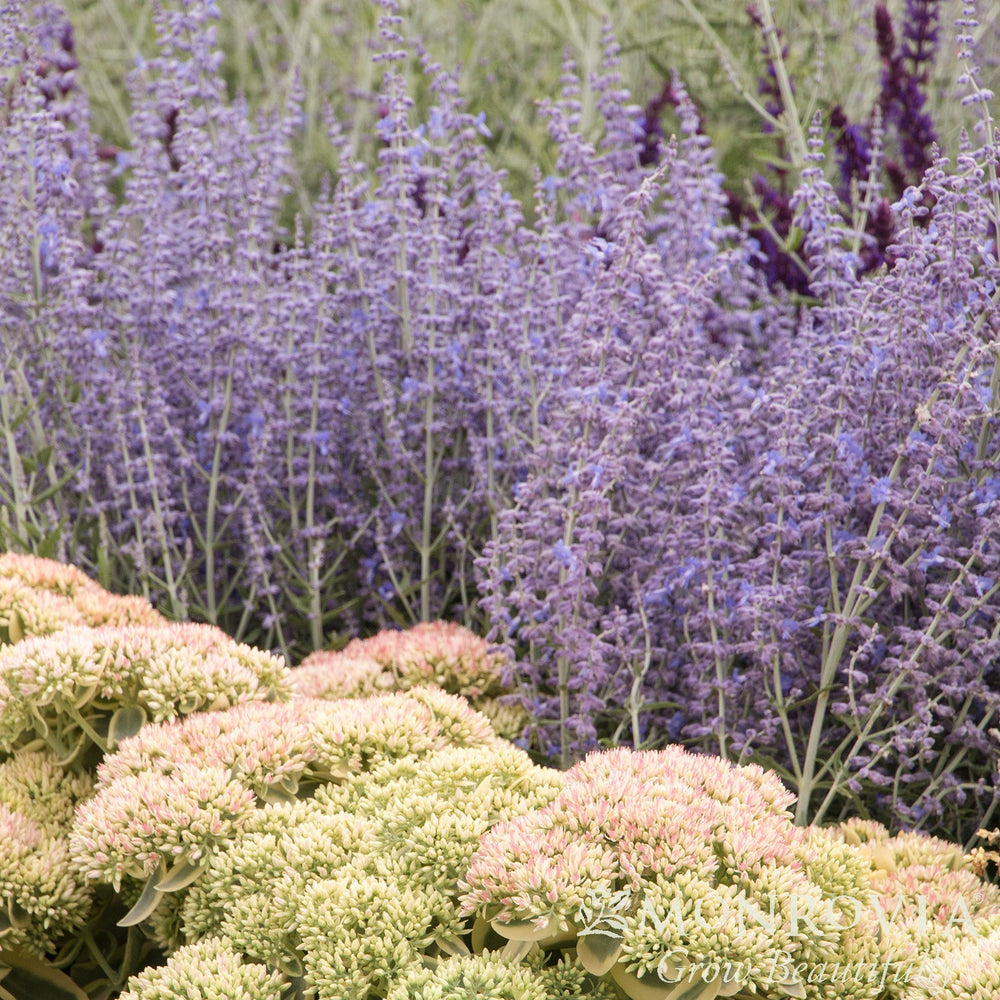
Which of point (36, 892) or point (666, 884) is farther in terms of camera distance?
point (36, 892)

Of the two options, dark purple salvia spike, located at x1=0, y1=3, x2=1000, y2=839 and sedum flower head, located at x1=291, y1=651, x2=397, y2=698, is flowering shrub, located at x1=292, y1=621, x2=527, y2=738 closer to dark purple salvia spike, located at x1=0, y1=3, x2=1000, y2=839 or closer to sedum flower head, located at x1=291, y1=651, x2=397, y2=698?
sedum flower head, located at x1=291, y1=651, x2=397, y2=698

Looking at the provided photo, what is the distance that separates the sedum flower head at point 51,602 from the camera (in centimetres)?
239

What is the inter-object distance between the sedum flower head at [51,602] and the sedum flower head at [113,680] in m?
0.18

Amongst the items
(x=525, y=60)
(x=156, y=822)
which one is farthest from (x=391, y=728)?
(x=525, y=60)

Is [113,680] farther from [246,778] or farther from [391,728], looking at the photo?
[391,728]

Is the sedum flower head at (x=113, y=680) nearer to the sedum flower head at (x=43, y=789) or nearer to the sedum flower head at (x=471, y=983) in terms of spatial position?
the sedum flower head at (x=43, y=789)

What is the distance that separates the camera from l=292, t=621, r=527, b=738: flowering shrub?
255cm

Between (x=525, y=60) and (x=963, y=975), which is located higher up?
(x=525, y=60)

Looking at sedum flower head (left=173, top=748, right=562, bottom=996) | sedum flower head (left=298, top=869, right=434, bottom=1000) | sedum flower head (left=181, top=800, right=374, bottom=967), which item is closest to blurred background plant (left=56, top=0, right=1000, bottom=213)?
sedum flower head (left=173, top=748, right=562, bottom=996)

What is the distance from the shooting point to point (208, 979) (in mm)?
1640

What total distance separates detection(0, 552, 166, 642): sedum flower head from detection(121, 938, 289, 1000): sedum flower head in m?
0.80

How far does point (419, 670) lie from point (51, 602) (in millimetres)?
761

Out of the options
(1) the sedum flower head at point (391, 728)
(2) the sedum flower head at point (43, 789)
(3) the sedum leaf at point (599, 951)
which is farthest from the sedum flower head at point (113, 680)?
(3) the sedum leaf at point (599, 951)

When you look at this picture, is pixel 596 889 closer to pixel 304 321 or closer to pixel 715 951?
pixel 715 951
